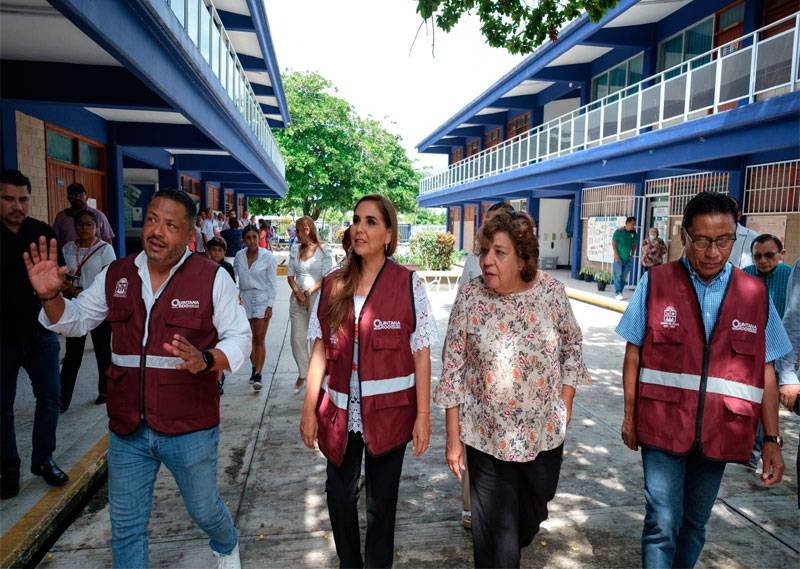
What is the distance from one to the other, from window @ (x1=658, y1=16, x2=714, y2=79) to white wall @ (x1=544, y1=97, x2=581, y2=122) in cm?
599

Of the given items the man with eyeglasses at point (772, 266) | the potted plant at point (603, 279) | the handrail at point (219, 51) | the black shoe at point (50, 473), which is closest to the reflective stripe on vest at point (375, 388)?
the black shoe at point (50, 473)

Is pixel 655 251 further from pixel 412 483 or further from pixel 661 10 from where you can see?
pixel 412 483

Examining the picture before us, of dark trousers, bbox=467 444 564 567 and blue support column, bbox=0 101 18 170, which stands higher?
blue support column, bbox=0 101 18 170

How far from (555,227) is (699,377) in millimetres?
23408

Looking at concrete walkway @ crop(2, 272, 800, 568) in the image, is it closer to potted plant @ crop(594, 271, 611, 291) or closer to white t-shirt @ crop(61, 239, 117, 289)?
white t-shirt @ crop(61, 239, 117, 289)

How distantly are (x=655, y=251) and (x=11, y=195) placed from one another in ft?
34.4

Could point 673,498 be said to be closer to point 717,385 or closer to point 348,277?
point 717,385

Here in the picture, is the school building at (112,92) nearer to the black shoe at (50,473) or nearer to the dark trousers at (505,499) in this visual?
the black shoe at (50,473)

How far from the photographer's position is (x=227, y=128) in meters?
11.0

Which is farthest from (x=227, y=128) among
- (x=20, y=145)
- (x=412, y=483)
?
(x=412, y=483)

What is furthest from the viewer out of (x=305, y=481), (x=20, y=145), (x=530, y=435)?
(x=20, y=145)

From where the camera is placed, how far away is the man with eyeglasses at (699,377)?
7.86ft

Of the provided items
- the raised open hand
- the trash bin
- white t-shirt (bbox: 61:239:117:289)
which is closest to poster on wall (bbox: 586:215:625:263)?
the trash bin

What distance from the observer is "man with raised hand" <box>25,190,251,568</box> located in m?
2.41
